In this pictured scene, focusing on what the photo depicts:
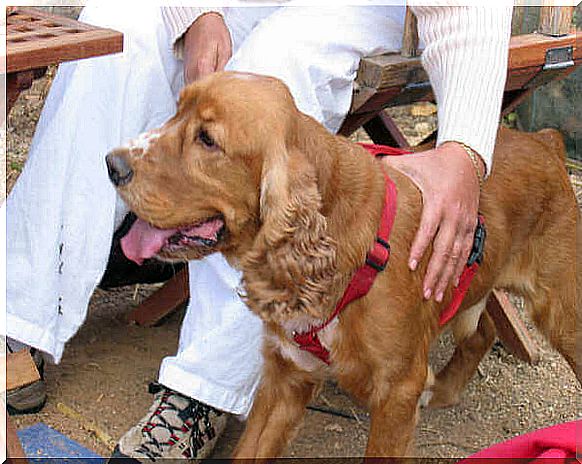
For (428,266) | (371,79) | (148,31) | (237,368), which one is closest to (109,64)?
(148,31)

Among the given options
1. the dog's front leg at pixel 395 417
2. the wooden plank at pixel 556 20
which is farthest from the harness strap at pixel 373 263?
the wooden plank at pixel 556 20

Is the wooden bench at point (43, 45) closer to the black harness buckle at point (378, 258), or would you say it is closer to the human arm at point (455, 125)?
the black harness buckle at point (378, 258)

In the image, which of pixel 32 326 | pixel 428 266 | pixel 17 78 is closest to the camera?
pixel 17 78

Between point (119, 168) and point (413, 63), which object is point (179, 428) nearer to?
point (119, 168)

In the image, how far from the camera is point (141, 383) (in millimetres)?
3340

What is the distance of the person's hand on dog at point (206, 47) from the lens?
9.37ft

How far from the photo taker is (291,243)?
2191 millimetres

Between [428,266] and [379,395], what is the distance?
0.33 metres

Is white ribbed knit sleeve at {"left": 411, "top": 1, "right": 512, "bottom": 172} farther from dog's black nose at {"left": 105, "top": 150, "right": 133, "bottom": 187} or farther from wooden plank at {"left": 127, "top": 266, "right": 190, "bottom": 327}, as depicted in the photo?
wooden plank at {"left": 127, "top": 266, "right": 190, "bottom": 327}

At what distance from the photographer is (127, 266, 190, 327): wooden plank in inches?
139

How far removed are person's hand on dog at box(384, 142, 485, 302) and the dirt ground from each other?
0.66 metres

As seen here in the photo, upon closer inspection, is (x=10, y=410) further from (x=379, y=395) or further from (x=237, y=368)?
(x=379, y=395)

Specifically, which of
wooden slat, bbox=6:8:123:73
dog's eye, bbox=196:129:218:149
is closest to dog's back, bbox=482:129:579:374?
dog's eye, bbox=196:129:218:149

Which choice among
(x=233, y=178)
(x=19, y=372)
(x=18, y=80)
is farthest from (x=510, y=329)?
(x=18, y=80)
